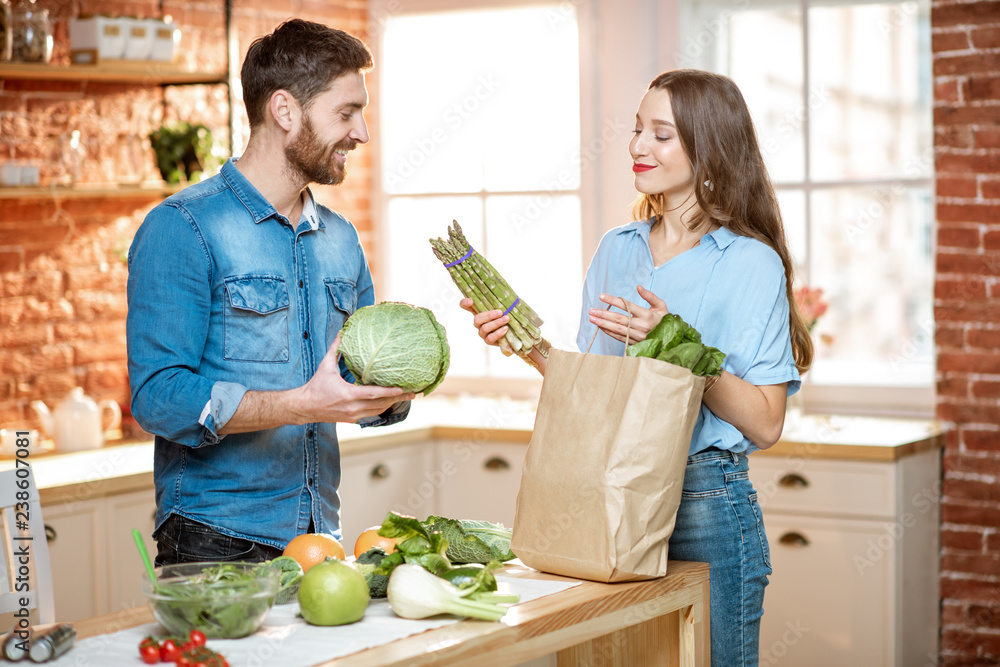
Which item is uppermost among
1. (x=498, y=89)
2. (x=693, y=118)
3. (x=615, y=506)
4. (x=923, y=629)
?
(x=498, y=89)

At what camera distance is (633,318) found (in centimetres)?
190

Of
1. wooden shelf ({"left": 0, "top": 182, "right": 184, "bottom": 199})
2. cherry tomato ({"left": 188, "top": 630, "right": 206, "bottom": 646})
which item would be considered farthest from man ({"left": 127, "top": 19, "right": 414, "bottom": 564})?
wooden shelf ({"left": 0, "top": 182, "right": 184, "bottom": 199})

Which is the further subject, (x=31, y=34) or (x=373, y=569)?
(x=31, y=34)

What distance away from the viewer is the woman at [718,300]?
6.44 feet

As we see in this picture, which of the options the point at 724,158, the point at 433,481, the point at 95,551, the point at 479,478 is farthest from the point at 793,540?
the point at 95,551

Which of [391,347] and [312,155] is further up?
[312,155]

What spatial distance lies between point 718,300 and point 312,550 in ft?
2.78

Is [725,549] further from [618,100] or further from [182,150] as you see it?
[618,100]

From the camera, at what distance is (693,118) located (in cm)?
209

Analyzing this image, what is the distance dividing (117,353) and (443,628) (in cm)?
257

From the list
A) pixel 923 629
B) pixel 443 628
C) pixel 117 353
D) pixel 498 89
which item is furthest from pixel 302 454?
pixel 498 89

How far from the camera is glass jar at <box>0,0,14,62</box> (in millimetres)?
3285

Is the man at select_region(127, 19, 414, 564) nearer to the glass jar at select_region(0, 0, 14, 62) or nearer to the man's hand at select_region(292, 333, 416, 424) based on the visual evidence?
the man's hand at select_region(292, 333, 416, 424)

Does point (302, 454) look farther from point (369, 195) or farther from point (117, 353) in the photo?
point (369, 195)
